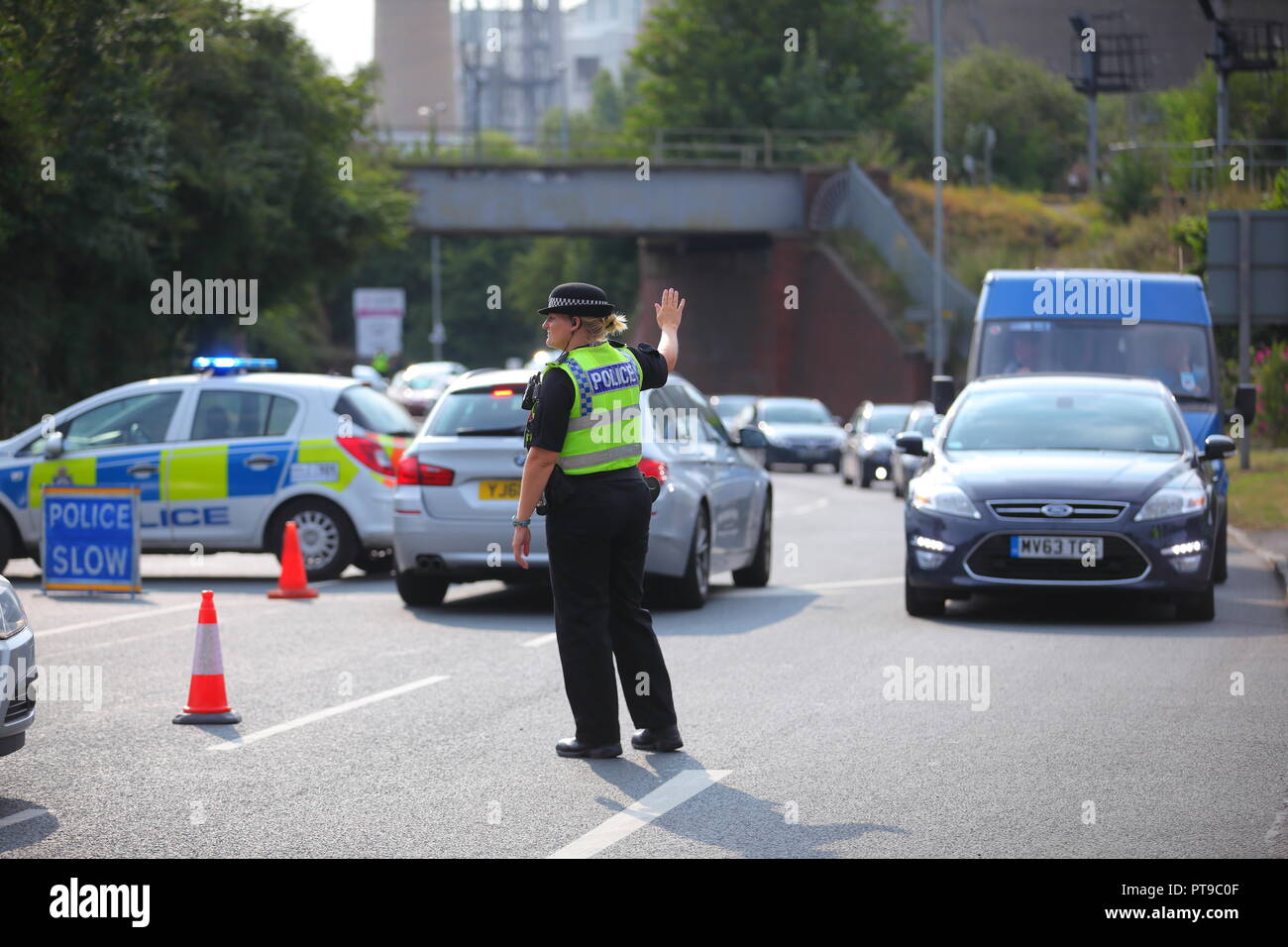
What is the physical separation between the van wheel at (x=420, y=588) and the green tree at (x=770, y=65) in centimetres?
5571

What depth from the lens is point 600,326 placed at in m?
8.02

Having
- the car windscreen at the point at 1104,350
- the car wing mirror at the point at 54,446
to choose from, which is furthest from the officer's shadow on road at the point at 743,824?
the car windscreen at the point at 1104,350

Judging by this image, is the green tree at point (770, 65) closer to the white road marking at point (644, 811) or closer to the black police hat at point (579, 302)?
the black police hat at point (579, 302)

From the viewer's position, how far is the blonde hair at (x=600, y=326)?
315 inches

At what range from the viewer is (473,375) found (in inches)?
543

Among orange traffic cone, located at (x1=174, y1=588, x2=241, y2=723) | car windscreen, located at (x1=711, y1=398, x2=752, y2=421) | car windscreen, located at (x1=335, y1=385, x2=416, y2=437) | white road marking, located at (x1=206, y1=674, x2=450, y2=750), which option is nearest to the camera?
white road marking, located at (x1=206, y1=674, x2=450, y2=750)

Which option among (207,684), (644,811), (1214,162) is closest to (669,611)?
(207,684)

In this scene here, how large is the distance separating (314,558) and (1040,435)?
594 cm

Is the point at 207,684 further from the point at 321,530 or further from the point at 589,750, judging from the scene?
the point at 321,530

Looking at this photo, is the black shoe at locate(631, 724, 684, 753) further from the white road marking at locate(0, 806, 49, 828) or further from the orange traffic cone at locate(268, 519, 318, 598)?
the orange traffic cone at locate(268, 519, 318, 598)

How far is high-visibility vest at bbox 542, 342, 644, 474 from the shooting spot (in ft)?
26.1

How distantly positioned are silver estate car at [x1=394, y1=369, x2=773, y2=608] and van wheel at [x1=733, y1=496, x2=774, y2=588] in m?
1.39

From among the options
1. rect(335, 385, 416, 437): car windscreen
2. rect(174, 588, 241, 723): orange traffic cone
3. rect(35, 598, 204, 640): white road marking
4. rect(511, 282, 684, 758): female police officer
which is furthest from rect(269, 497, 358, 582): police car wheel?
rect(511, 282, 684, 758): female police officer
